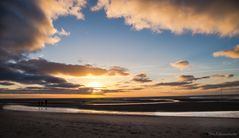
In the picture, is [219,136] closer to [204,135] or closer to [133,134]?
[204,135]

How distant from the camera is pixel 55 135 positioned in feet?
55.1

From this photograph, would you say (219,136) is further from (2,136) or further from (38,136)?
(2,136)

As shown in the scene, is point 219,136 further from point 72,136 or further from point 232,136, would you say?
point 72,136

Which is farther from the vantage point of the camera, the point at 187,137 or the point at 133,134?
the point at 133,134

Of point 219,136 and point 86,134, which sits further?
point 86,134

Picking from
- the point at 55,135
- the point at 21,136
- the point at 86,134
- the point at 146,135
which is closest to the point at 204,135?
the point at 146,135

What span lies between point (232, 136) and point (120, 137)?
7550 mm

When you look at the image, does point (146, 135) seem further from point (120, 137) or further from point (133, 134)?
point (120, 137)

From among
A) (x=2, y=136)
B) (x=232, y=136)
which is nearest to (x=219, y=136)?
(x=232, y=136)

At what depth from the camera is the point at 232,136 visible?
53.1ft

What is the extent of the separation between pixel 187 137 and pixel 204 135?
1556 mm

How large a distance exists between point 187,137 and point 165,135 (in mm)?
1556

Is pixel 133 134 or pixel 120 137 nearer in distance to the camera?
pixel 120 137

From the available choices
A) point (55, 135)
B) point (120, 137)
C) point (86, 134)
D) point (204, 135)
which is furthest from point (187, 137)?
point (55, 135)
